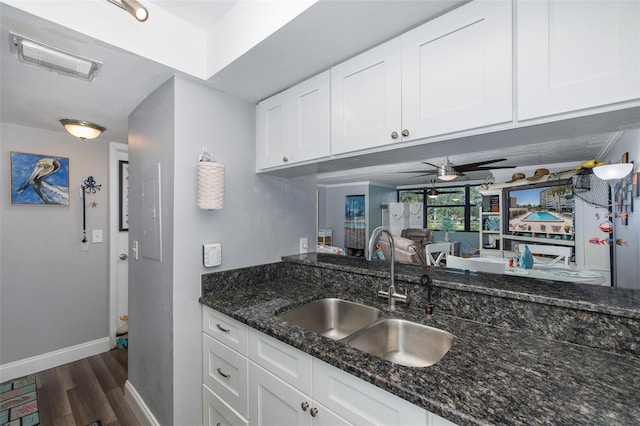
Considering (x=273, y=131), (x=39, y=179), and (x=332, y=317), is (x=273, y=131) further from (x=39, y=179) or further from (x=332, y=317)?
(x=39, y=179)

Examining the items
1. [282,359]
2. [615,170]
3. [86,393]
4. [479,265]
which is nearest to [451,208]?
[479,265]

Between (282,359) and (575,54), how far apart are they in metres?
1.48

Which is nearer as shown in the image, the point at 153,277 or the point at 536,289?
the point at 536,289

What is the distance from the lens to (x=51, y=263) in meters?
2.52

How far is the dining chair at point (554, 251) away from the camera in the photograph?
2.52 meters

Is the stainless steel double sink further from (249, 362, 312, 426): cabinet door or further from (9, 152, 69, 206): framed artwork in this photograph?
(9, 152, 69, 206): framed artwork

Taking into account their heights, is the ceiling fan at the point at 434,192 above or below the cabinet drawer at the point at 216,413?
above

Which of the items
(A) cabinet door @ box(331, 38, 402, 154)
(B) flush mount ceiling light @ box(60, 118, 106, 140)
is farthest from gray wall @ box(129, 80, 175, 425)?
(A) cabinet door @ box(331, 38, 402, 154)

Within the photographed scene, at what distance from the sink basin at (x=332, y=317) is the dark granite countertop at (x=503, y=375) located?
0.88 ft

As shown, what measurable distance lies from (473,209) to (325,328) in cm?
534

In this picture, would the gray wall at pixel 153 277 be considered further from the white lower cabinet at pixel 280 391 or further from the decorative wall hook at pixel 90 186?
the decorative wall hook at pixel 90 186

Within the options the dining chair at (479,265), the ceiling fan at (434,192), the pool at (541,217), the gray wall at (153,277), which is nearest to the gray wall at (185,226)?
the gray wall at (153,277)

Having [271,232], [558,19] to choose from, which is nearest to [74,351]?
[271,232]

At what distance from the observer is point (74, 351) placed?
2617 millimetres
